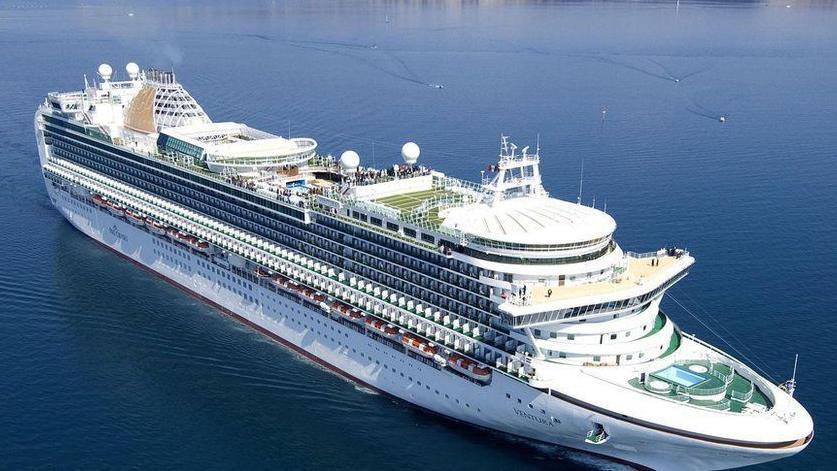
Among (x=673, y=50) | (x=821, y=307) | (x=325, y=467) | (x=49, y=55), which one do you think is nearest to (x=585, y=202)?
(x=821, y=307)

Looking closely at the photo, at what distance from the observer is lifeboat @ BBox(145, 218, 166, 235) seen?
69.1 metres

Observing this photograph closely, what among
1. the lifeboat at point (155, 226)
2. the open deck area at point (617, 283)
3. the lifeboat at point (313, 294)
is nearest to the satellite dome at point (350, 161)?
the lifeboat at point (313, 294)

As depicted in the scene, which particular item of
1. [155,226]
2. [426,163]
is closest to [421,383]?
[155,226]

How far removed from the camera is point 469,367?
148 feet

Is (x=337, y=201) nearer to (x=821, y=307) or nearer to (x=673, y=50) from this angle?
(x=821, y=307)

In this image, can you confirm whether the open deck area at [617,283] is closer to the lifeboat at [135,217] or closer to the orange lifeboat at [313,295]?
the orange lifeboat at [313,295]

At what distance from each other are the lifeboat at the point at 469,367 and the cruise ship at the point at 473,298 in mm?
94

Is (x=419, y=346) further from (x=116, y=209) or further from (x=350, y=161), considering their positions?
(x=116, y=209)

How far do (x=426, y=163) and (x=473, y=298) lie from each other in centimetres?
5359

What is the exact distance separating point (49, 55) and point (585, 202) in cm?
14012

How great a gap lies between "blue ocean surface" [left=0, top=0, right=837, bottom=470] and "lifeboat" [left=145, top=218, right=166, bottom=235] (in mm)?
5742

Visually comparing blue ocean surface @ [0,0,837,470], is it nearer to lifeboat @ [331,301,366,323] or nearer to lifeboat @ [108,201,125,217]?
lifeboat @ [108,201,125,217]

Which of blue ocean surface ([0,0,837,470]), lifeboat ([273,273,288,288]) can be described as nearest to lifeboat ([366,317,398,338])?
blue ocean surface ([0,0,837,470])

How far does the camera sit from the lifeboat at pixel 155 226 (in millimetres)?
69062
